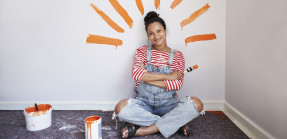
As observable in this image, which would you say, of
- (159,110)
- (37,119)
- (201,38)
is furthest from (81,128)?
(201,38)

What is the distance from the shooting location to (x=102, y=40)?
155cm

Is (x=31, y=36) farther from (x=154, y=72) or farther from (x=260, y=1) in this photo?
(x=260, y=1)

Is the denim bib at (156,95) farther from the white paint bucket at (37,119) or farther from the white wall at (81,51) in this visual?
the white paint bucket at (37,119)

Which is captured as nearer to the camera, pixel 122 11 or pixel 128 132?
pixel 128 132

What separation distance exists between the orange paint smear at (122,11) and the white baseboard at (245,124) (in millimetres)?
989

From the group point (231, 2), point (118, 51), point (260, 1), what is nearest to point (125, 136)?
point (118, 51)

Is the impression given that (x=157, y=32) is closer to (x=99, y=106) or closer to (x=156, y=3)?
(x=156, y=3)

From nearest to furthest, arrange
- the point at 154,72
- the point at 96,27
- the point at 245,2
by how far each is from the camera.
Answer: the point at 245,2 → the point at 154,72 → the point at 96,27

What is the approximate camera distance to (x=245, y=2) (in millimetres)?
1206

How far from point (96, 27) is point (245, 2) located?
1059mm

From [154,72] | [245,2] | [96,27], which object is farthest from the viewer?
[96,27]

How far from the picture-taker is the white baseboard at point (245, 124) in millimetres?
1065

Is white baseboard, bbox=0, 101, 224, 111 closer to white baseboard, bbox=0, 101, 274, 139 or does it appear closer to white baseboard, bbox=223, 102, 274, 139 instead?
white baseboard, bbox=0, 101, 274, 139

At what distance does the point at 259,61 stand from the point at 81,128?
1153mm
